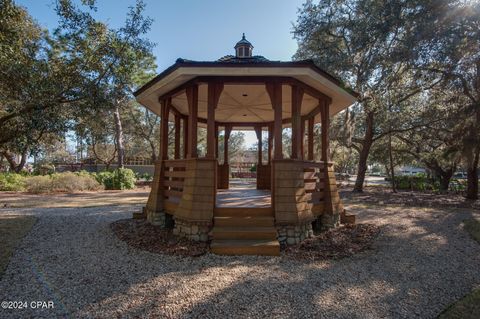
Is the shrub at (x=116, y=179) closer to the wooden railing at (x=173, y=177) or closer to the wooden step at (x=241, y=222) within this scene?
the wooden railing at (x=173, y=177)

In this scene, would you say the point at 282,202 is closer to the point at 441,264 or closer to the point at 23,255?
the point at 441,264

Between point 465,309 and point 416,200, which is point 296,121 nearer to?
point 465,309

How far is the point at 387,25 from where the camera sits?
10102mm

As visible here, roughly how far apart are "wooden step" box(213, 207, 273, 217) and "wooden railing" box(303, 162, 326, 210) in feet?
3.58

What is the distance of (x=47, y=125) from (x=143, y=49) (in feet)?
10.2

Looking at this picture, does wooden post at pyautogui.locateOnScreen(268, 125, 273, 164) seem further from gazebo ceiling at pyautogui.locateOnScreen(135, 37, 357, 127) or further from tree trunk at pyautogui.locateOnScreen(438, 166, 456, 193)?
tree trunk at pyautogui.locateOnScreen(438, 166, 456, 193)

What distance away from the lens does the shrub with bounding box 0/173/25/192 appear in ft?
49.2

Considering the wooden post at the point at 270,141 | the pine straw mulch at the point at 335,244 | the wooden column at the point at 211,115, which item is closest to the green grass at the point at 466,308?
the pine straw mulch at the point at 335,244

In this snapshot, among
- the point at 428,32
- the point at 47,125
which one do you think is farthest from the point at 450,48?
the point at 47,125

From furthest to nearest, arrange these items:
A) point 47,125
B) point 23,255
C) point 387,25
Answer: point 387,25 → point 47,125 → point 23,255

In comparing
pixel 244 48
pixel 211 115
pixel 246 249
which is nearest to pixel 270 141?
pixel 244 48

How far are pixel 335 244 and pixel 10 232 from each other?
679cm

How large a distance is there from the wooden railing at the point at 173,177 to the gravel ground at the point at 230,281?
5.06 ft

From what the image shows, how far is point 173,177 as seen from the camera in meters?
6.77
